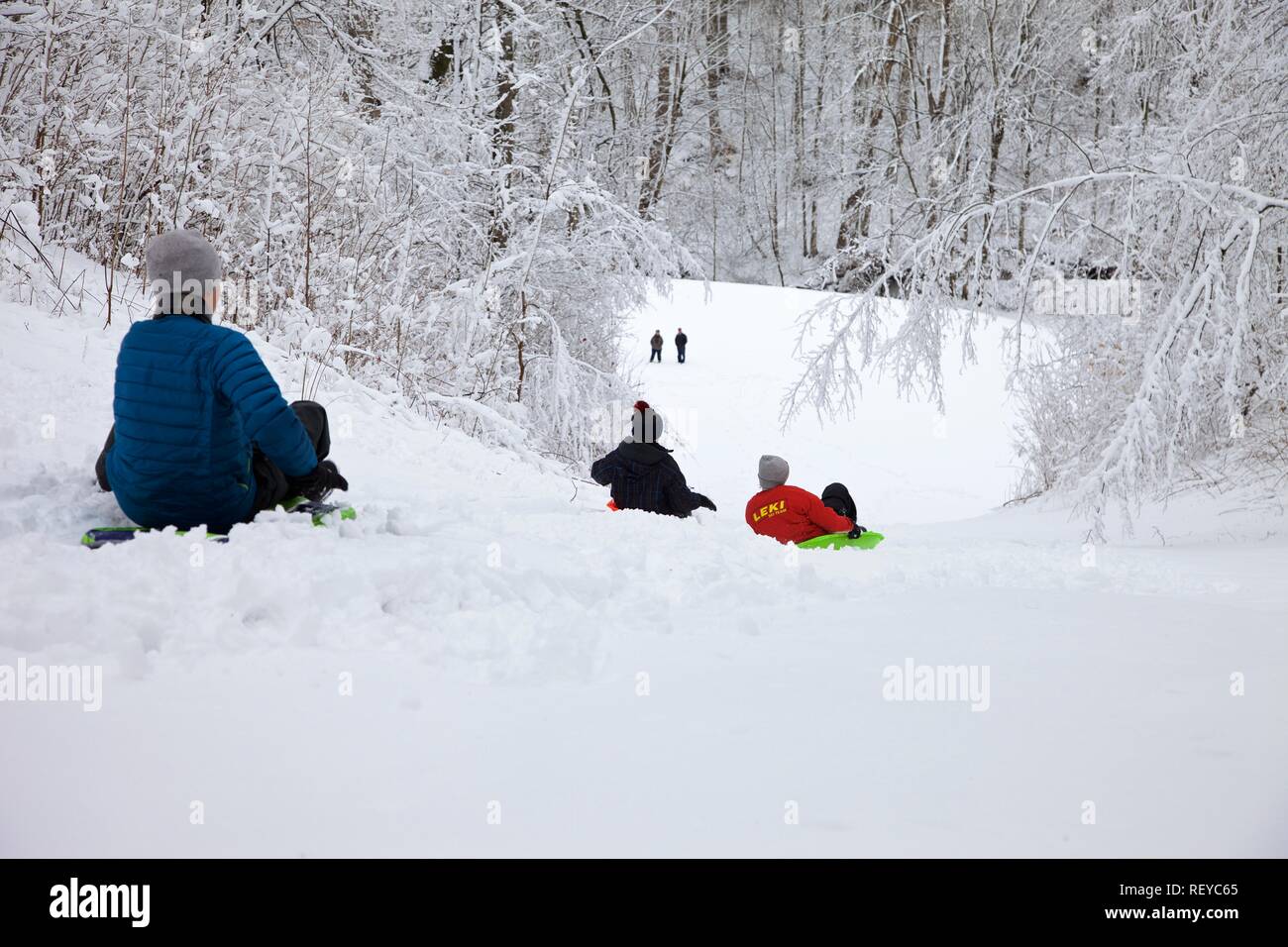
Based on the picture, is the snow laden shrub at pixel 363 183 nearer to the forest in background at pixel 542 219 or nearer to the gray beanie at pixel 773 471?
the forest in background at pixel 542 219

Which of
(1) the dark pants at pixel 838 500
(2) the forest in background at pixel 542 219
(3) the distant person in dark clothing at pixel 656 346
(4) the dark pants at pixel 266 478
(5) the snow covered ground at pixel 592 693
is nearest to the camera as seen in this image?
(5) the snow covered ground at pixel 592 693

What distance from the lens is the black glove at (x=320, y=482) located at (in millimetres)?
4000

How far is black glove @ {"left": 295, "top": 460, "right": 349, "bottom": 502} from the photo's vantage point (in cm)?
400

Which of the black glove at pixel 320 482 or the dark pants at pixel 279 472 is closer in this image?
the dark pants at pixel 279 472

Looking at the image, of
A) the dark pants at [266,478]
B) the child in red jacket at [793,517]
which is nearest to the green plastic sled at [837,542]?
the child in red jacket at [793,517]

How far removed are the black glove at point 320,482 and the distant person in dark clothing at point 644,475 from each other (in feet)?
6.76

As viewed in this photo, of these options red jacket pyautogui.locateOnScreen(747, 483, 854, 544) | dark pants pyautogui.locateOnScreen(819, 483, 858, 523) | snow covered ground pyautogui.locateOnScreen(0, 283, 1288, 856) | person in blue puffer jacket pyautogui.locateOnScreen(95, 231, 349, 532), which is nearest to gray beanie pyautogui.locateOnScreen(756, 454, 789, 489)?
red jacket pyautogui.locateOnScreen(747, 483, 854, 544)

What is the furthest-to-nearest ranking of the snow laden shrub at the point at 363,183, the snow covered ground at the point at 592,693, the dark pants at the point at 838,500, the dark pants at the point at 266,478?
the snow laden shrub at the point at 363,183 < the dark pants at the point at 838,500 < the dark pants at the point at 266,478 < the snow covered ground at the point at 592,693

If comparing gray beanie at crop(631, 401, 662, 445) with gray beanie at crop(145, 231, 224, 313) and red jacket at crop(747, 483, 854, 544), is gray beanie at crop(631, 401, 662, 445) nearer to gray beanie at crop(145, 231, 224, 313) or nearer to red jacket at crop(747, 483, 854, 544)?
red jacket at crop(747, 483, 854, 544)

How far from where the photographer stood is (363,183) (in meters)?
8.86

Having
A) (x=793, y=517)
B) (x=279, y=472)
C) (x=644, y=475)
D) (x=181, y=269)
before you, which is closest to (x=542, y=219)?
(x=644, y=475)

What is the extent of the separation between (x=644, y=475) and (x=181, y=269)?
322cm
